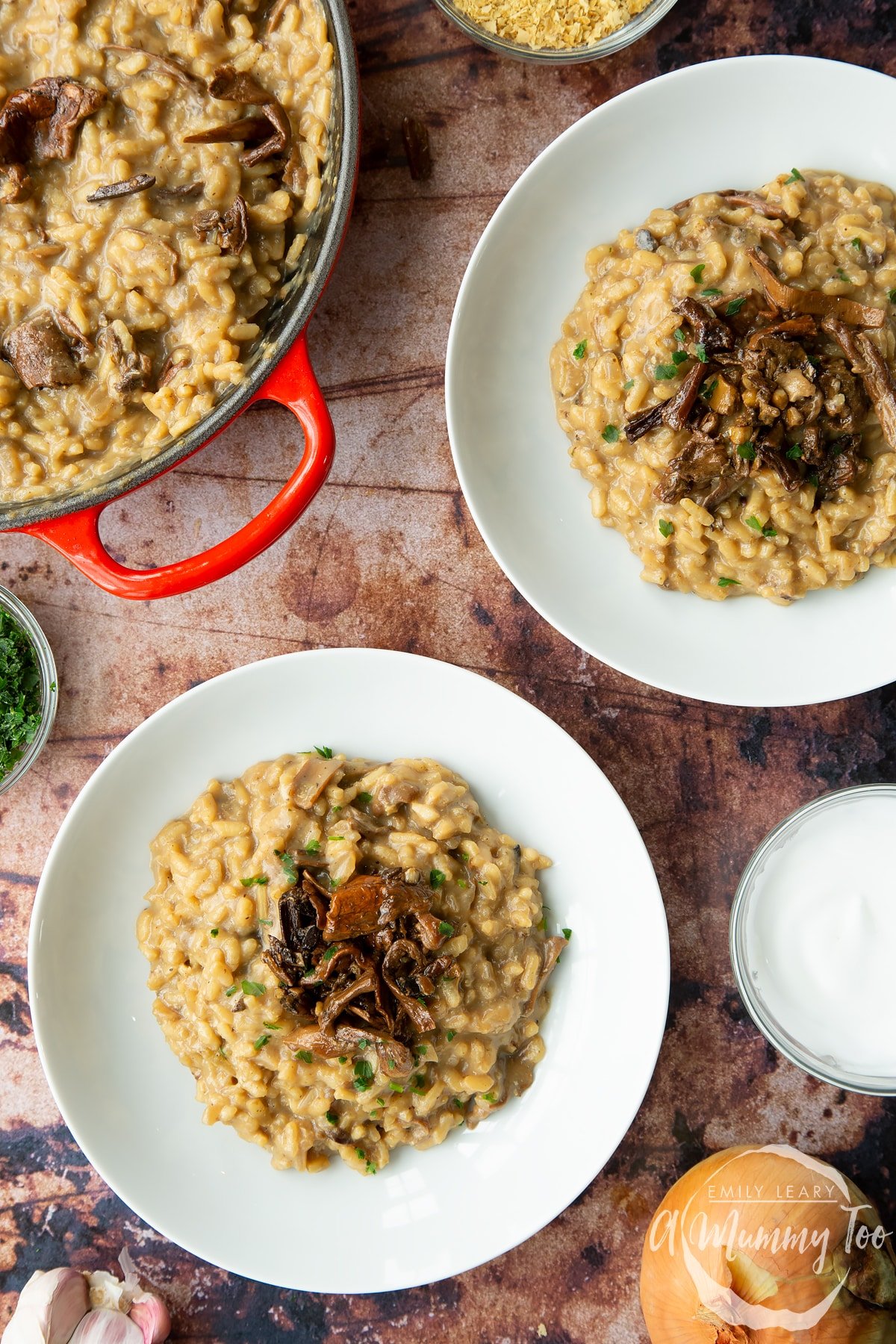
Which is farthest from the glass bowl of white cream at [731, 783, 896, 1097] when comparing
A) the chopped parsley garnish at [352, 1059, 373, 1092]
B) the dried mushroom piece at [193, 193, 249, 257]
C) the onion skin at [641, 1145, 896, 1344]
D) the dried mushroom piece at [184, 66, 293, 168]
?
the dried mushroom piece at [184, 66, 293, 168]

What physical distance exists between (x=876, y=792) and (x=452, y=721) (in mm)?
1183

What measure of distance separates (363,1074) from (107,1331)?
1.23 metres

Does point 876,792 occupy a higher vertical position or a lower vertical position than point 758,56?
lower

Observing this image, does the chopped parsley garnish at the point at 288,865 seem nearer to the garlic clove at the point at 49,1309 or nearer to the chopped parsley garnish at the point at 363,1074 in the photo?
the chopped parsley garnish at the point at 363,1074

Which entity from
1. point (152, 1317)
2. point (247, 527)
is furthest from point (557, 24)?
point (152, 1317)

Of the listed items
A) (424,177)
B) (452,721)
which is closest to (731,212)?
(424,177)

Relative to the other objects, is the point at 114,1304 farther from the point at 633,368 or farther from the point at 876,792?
the point at 633,368

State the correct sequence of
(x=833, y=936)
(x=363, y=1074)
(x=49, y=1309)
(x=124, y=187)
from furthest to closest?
(x=49, y=1309), (x=833, y=936), (x=363, y=1074), (x=124, y=187)

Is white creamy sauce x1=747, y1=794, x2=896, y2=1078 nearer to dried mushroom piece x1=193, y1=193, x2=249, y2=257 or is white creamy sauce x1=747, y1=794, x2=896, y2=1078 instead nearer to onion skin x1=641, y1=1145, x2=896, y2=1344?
onion skin x1=641, y1=1145, x2=896, y2=1344

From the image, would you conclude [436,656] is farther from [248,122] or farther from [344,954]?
[248,122]

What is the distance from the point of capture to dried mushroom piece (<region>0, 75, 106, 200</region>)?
90.1 inches

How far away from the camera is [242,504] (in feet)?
9.61

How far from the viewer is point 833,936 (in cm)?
266

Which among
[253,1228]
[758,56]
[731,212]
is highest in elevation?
[758,56]
